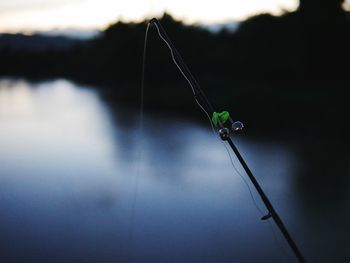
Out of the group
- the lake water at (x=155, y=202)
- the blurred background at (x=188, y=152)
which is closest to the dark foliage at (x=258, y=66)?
the blurred background at (x=188, y=152)

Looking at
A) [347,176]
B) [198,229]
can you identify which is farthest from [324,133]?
[198,229]

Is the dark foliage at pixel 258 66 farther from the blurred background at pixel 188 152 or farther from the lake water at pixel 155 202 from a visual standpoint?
the lake water at pixel 155 202

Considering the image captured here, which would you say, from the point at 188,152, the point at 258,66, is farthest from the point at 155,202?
the point at 258,66

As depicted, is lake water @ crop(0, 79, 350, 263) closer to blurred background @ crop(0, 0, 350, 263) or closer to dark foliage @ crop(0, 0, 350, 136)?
blurred background @ crop(0, 0, 350, 263)

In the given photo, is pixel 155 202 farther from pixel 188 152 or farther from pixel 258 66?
pixel 258 66

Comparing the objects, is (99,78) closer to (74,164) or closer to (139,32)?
(139,32)

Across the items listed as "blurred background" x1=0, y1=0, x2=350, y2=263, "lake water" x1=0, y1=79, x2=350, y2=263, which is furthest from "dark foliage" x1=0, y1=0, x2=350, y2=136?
"lake water" x1=0, y1=79, x2=350, y2=263

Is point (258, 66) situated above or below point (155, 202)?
above
